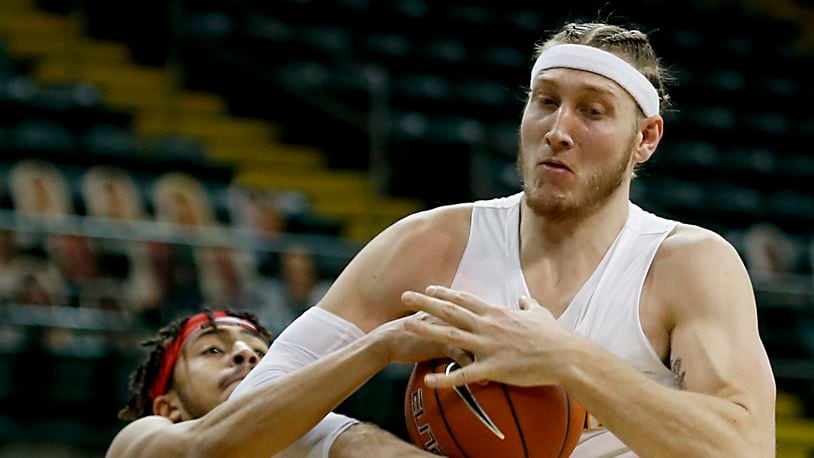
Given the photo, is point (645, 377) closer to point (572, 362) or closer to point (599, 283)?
point (572, 362)

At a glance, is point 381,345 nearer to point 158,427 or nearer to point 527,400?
point 527,400

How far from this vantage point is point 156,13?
11.8 metres

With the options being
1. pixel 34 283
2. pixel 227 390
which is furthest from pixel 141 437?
pixel 34 283

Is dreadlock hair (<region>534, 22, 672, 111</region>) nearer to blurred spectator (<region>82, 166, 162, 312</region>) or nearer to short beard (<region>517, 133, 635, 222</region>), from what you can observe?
short beard (<region>517, 133, 635, 222</region>)

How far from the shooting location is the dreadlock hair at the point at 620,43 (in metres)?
3.70

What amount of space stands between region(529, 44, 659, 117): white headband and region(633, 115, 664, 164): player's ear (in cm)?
3

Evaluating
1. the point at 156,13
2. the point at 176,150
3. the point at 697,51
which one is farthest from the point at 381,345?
the point at 697,51

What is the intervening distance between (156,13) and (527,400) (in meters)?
9.10

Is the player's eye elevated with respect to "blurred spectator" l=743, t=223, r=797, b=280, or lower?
elevated

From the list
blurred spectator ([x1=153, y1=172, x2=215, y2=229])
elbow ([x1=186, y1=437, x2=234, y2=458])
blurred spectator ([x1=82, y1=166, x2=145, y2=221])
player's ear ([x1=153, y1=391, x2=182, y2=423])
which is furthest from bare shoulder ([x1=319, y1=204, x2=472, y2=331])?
blurred spectator ([x1=82, y1=166, x2=145, y2=221])

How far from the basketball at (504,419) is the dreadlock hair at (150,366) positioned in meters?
1.55

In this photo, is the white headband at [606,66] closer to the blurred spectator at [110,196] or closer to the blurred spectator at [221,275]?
the blurred spectator at [221,275]

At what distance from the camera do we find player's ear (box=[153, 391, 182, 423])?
15.0ft

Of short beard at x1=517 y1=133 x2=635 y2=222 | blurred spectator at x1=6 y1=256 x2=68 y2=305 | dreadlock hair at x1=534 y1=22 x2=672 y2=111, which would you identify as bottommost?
blurred spectator at x1=6 y1=256 x2=68 y2=305
